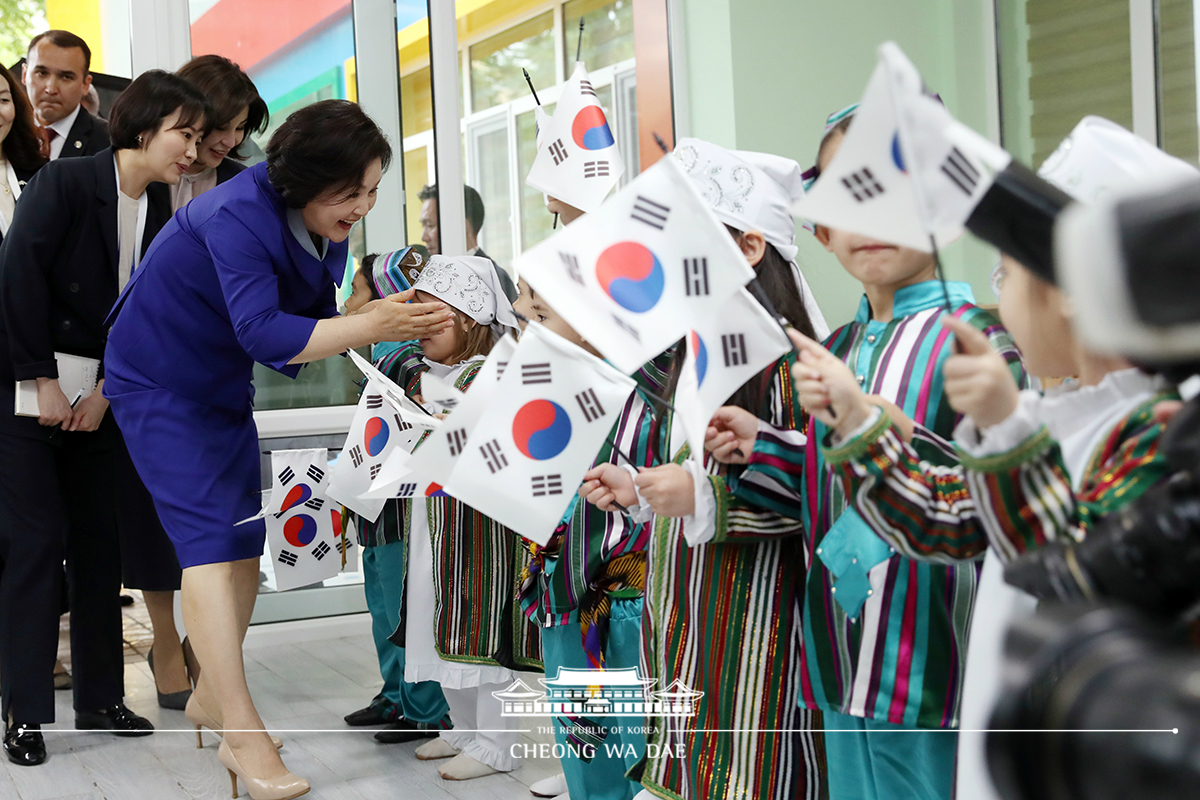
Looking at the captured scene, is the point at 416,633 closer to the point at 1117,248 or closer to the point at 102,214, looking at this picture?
the point at 102,214

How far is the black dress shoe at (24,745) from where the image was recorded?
2.29m

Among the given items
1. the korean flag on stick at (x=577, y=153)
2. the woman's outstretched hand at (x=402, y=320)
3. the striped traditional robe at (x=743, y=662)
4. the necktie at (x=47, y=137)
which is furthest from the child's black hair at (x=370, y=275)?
the striped traditional robe at (x=743, y=662)

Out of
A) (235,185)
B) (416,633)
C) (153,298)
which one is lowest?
(416,633)

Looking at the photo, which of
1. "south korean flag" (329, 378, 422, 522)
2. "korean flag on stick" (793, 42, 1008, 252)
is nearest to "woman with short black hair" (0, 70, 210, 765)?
"south korean flag" (329, 378, 422, 522)

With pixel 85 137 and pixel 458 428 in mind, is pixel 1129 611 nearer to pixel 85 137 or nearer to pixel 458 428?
pixel 458 428

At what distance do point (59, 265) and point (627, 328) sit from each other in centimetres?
196

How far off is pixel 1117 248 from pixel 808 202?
37 cm

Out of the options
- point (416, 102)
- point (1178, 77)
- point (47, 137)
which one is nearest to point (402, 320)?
point (47, 137)

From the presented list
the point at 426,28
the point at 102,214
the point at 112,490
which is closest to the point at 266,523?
the point at 112,490

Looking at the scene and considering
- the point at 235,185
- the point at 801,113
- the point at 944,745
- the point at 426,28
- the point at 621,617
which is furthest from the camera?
the point at 801,113

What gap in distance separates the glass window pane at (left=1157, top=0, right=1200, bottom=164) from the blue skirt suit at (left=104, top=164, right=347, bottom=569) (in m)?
3.05

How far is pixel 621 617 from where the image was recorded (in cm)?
168

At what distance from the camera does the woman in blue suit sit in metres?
1.93

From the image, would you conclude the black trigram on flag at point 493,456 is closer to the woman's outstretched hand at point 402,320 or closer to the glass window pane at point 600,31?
the woman's outstretched hand at point 402,320
